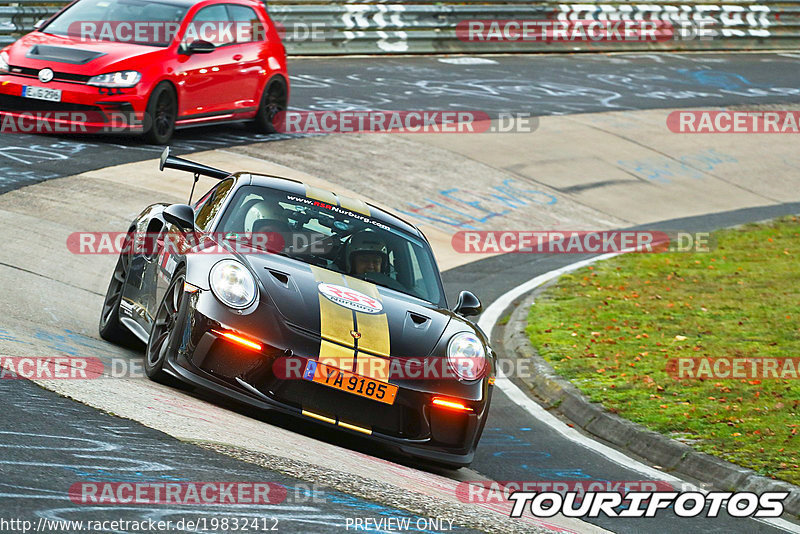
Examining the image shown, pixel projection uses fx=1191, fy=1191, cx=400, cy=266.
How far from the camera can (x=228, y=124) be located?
18.4 metres

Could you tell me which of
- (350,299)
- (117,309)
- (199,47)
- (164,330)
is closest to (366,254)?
(350,299)

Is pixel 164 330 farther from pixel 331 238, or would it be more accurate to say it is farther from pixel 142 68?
pixel 142 68

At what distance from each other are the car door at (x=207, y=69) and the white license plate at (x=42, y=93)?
62.7 inches

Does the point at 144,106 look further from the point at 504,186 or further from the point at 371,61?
the point at 371,61

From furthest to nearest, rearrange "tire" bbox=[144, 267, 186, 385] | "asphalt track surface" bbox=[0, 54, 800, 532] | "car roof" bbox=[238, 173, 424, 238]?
1. "car roof" bbox=[238, 173, 424, 238]
2. "tire" bbox=[144, 267, 186, 385]
3. "asphalt track surface" bbox=[0, 54, 800, 532]

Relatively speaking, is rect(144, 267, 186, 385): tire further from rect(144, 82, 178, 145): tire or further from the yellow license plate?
rect(144, 82, 178, 145): tire

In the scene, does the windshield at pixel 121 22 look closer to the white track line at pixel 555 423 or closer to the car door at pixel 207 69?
the car door at pixel 207 69

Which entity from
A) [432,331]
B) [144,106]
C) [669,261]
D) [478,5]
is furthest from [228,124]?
[432,331]

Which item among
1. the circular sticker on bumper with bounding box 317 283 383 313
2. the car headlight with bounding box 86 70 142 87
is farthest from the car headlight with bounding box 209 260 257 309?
the car headlight with bounding box 86 70 142 87

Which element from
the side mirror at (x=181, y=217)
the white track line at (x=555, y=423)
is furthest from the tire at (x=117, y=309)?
the white track line at (x=555, y=423)

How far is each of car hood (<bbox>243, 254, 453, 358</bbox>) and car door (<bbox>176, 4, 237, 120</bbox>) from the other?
911 centimetres

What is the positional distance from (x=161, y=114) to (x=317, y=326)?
9788mm

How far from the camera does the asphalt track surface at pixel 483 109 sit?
4.86m

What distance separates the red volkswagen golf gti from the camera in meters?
14.5
